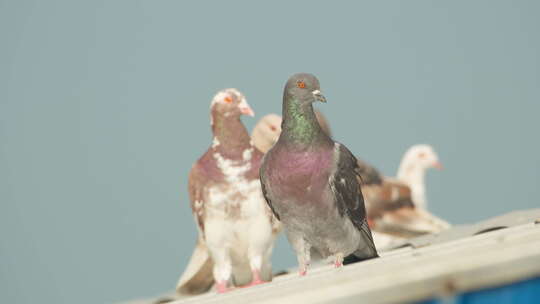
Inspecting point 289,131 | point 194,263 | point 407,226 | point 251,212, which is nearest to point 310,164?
point 289,131

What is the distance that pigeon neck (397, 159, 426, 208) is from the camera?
21.8 m

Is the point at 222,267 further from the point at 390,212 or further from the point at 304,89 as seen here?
the point at 390,212

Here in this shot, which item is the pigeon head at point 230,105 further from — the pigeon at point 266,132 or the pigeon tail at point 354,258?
the pigeon at point 266,132

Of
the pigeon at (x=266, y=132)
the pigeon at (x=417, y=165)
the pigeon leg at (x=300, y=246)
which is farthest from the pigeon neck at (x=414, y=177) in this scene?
the pigeon leg at (x=300, y=246)

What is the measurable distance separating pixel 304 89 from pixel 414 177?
14343mm

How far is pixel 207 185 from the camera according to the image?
9500mm

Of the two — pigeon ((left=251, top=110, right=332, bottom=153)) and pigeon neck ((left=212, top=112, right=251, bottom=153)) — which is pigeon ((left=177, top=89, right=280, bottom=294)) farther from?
pigeon ((left=251, top=110, right=332, bottom=153))

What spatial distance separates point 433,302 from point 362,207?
415 centimetres

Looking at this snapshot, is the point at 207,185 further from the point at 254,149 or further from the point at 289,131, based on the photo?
the point at 289,131

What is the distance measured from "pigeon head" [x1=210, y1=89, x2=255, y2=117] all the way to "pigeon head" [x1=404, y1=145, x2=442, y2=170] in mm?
13086

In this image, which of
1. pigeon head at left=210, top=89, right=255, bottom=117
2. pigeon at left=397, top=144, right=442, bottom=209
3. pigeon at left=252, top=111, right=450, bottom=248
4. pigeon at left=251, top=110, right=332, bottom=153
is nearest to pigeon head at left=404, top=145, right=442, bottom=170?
pigeon at left=397, top=144, right=442, bottom=209

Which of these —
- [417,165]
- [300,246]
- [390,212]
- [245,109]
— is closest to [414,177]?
[417,165]

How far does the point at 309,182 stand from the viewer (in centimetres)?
810

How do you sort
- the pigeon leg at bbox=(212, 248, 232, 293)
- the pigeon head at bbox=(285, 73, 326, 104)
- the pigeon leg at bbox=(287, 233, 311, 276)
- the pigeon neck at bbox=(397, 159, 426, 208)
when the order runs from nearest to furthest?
the pigeon head at bbox=(285, 73, 326, 104), the pigeon leg at bbox=(287, 233, 311, 276), the pigeon leg at bbox=(212, 248, 232, 293), the pigeon neck at bbox=(397, 159, 426, 208)
